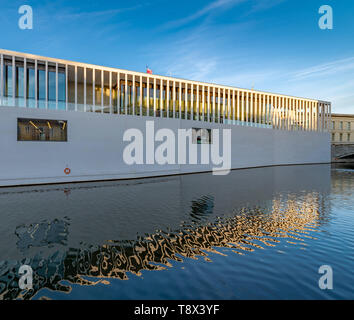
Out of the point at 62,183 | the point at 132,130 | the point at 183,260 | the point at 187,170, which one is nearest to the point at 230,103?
the point at 187,170

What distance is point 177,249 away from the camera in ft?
22.0

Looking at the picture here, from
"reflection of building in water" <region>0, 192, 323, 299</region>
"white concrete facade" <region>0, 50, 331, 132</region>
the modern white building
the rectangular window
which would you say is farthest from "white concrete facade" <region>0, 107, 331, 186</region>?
"reflection of building in water" <region>0, 192, 323, 299</region>

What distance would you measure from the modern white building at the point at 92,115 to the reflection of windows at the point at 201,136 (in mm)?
589

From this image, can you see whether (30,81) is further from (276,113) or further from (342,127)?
(342,127)

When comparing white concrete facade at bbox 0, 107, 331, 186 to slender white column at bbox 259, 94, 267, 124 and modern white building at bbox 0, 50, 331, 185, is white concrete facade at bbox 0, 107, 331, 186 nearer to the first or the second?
modern white building at bbox 0, 50, 331, 185

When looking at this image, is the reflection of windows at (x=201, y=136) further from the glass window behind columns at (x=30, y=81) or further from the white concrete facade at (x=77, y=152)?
the glass window behind columns at (x=30, y=81)

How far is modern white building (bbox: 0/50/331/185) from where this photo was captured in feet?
62.1

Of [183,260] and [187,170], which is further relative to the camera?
[187,170]

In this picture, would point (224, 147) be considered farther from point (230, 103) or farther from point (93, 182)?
point (93, 182)

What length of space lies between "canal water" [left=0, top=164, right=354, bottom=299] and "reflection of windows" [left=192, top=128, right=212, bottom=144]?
59.6 ft

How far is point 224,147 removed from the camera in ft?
110

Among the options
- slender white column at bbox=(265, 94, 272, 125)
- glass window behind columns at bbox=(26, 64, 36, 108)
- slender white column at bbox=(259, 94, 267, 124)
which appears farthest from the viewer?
slender white column at bbox=(265, 94, 272, 125)
